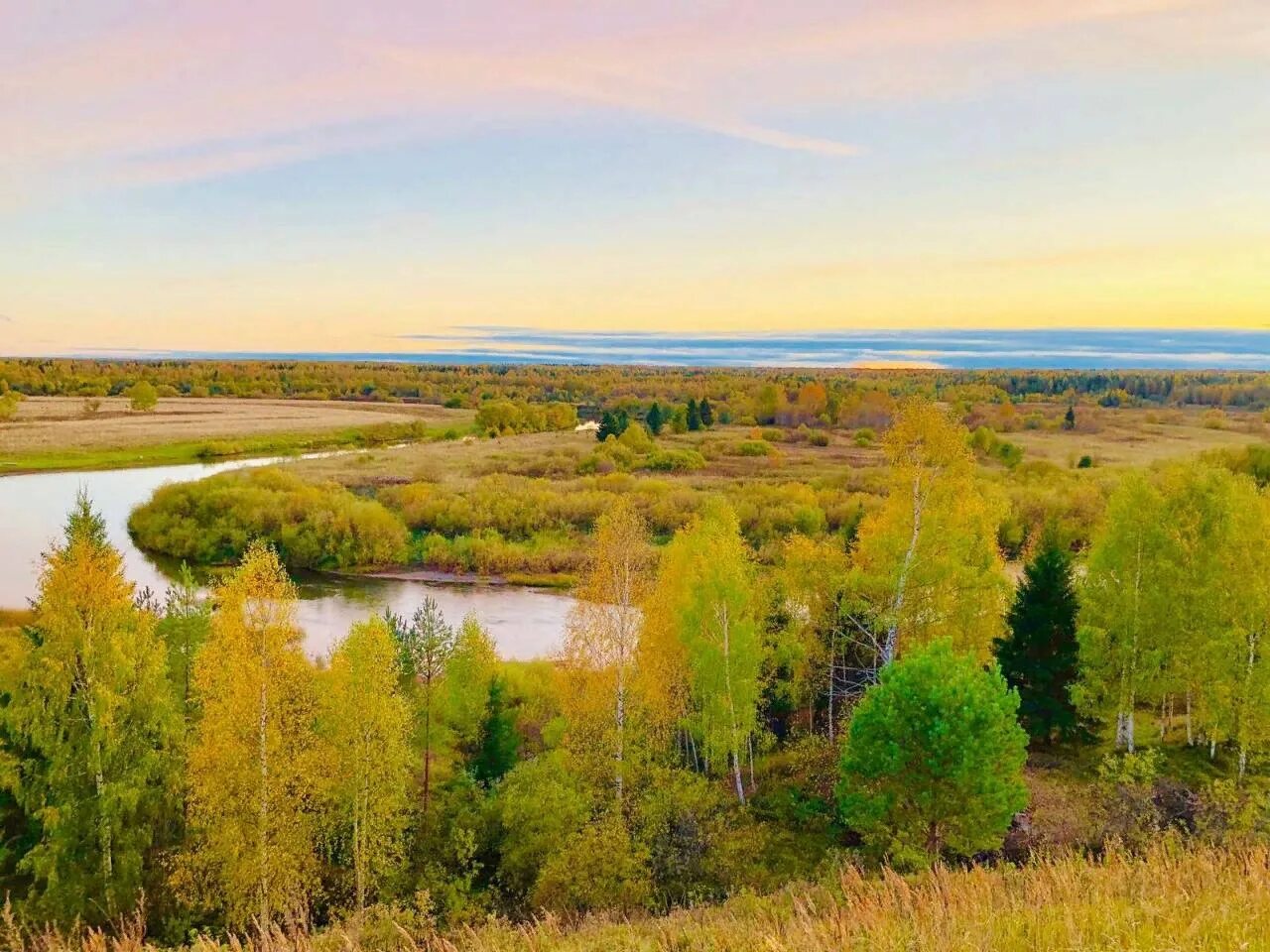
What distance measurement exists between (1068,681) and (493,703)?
1462 centimetres

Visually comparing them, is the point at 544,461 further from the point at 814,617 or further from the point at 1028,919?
the point at 1028,919

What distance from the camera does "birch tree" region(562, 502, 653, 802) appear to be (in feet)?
57.5

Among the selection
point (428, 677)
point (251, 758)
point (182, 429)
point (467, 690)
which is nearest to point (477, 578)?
point (467, 690)

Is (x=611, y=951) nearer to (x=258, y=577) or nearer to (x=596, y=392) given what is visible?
(x=258, y=577)

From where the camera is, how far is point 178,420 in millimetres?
97438

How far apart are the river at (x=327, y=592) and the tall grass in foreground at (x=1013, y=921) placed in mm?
25044

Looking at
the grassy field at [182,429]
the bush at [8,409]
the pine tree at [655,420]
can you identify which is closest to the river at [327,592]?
the grassy field at [182,429]

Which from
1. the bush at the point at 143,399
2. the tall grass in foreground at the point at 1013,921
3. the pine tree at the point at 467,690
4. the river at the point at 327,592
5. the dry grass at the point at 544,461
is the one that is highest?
the bush at the point at 143,399

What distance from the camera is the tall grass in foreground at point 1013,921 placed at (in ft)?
17.5

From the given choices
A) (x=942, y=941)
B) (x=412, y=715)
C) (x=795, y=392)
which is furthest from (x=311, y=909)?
(x=795, y=392)

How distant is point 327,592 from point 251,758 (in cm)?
2982

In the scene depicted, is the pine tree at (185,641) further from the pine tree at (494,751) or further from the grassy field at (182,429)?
the grassy field at (182,429)

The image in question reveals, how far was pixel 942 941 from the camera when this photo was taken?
5.42 metres

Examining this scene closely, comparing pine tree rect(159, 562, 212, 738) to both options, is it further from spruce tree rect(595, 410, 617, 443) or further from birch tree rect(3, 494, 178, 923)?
spruce tree rect(595, 410, 617, 443)
